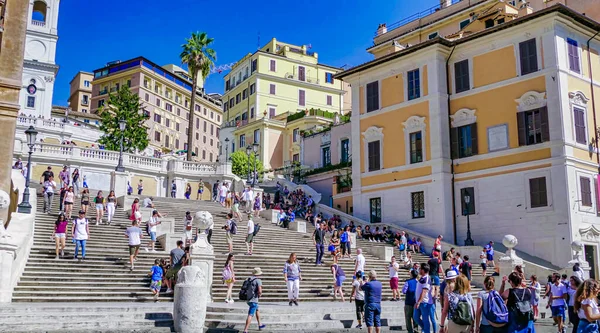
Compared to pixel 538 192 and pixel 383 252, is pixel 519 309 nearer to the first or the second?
pixel 383 252

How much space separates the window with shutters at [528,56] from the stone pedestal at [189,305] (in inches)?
904

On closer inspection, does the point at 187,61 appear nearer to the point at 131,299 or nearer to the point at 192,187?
the point at 192,187

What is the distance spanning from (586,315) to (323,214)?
93.1 feet

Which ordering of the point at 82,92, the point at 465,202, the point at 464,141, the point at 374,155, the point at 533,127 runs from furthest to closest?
the point at 82,92 → the point at 374,155 → the point at 464,141 → the point at 465,202 → the point at 533,127

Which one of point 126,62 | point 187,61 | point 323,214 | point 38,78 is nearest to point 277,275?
point 323,214

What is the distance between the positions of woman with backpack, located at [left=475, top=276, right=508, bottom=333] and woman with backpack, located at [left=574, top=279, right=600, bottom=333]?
39.4 inches

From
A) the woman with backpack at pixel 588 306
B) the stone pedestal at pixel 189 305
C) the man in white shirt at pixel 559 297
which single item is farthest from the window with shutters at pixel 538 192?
the woman with backpack at pixel 588 306

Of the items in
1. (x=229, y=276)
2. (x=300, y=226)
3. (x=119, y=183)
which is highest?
(x=119, y=183)

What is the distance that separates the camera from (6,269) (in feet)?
46.8

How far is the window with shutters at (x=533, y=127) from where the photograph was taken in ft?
93.8

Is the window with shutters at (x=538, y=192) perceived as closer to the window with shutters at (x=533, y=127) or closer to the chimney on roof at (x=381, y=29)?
the window with shutters at (x=533, y=127)

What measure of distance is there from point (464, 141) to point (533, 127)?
4.03 m

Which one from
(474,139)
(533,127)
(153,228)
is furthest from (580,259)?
(153,228)

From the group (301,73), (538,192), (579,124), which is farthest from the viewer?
(301,73)
